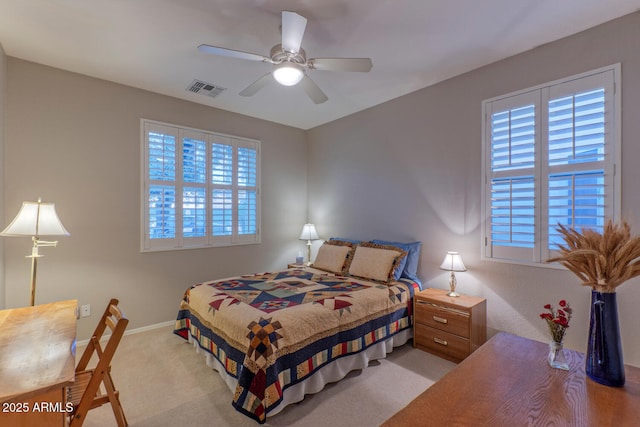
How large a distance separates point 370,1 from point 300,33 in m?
0.55

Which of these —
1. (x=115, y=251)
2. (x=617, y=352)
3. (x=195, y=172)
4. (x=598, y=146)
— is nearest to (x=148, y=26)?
(x=195, y=172)

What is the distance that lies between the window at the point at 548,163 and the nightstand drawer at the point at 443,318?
691 mm

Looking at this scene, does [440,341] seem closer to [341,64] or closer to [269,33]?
[341,64]

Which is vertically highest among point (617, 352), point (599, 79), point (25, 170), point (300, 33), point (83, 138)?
point (300, 33)

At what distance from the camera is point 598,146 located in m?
2.29

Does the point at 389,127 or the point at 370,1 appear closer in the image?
the point at 370,1

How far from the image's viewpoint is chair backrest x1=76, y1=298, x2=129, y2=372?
4.75 ft

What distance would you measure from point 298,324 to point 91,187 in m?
2.82

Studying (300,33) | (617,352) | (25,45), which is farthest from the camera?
(25,45)

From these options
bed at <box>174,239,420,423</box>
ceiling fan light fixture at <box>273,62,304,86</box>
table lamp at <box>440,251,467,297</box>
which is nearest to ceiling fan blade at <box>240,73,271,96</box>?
ceiling fan light fixture at <box>273,62,304,86</box>

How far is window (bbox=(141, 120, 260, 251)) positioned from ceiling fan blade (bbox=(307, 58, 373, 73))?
2.29 metres

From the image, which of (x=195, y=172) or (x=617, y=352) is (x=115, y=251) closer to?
(x=195, y=172)

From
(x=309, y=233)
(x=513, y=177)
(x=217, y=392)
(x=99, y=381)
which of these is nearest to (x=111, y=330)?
(x=99, y=381)

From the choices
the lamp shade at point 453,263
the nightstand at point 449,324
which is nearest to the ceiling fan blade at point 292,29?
the lamp shade at point 453,263
